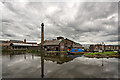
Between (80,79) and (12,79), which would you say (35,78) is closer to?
(12,79)

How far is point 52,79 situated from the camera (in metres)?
5.35

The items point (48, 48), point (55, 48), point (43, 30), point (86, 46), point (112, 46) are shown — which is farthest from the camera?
point (86, 46)

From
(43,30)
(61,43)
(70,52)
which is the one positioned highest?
(43,30)

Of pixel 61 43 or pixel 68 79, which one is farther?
pixel 61 43

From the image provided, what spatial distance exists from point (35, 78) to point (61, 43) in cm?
3124

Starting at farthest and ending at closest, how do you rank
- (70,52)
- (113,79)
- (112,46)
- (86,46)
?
(86,46) < (112,46) < (70,52) < (113,79)

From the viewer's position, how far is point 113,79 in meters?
5.29

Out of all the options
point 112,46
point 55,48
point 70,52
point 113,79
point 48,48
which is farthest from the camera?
point 112,46

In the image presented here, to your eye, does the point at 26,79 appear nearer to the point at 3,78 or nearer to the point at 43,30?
the point at 3,78

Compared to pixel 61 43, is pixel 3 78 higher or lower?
lower

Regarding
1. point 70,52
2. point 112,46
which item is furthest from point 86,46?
point 70,52

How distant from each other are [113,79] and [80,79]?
283 centimetres

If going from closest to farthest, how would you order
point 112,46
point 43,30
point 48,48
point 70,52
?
point 70,52
point 48,48
point 43,30
point 112,46

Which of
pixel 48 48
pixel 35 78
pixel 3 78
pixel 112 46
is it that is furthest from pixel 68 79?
pixel 112 46
